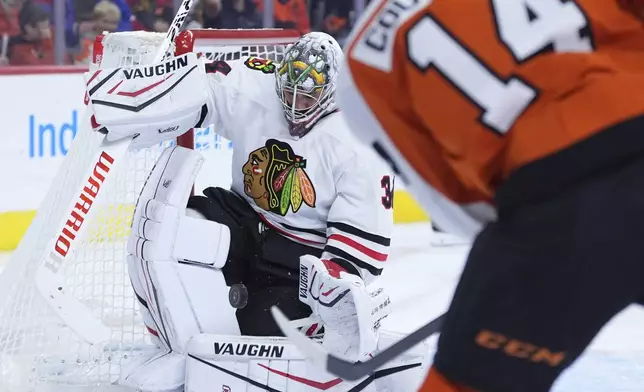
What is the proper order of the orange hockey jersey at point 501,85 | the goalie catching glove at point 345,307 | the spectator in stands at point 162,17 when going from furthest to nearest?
the spectator in stands at point 162,17 → the goalie catching glove at point 345,307 → the orange hockey jersey at point 501,85

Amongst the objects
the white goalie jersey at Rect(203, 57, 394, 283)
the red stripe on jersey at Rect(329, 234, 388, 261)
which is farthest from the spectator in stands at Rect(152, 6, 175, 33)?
the red stripe on jersey at Rect(329, 234, 388, 261)

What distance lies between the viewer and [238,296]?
2326mm

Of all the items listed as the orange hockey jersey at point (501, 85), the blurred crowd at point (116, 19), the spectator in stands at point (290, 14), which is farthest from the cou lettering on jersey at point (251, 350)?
the spectator in stands at point (290, 14)

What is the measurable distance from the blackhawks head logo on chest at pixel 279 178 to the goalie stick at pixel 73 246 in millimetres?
277

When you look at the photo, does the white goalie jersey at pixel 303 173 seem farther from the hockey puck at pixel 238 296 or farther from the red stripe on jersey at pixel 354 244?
the hockey puck at pixel 238 296

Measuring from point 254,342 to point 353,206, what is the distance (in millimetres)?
Answer: 341

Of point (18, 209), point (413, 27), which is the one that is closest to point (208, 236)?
point (413, 27)

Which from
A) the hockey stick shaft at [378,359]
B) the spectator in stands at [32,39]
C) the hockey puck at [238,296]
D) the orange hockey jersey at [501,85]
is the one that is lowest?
the hockey puck at [238,296]

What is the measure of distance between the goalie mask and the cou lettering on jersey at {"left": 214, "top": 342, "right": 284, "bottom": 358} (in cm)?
45

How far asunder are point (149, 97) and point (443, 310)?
1.35m

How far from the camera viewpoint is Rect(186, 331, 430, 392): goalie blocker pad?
7.14 feet

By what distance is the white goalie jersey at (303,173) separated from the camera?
2.22 meters

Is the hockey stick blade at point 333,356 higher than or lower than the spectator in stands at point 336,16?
higher

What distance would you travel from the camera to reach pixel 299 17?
484 cm
